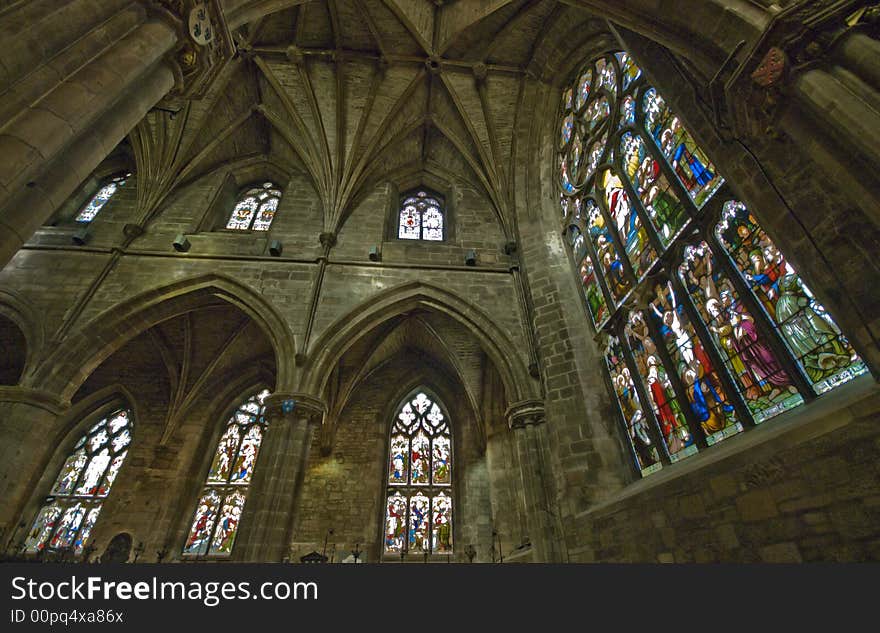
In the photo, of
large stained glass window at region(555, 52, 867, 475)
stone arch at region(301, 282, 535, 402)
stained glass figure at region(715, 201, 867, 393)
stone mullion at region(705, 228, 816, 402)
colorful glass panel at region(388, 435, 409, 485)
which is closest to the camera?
stained glass figure at region(715, 201, 867, 393)

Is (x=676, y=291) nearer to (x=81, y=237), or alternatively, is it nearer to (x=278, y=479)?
(x=278, y=479)

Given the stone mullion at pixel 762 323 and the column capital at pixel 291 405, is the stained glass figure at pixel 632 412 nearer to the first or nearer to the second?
the stone mullion at pixel 762 323

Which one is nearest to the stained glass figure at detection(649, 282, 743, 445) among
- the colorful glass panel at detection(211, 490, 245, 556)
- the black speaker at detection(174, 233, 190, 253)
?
the black speaker at detection(174, 233, 190, 253)

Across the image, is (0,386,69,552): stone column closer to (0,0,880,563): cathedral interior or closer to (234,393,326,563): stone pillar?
(0,0,880,563): cathedral interior

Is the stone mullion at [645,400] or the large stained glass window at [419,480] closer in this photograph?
the stone mullion at [645,400]

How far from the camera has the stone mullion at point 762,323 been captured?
10.8ft

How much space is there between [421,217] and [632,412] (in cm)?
681

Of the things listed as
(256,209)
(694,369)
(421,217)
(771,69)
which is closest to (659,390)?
(694,369)

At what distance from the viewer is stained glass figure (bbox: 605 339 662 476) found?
512 cm

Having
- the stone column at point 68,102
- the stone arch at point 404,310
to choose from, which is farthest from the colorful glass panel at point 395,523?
the stone column at point 68,102

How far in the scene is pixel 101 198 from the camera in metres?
9.06

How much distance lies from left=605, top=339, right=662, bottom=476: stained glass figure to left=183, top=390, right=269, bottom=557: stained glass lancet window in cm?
694

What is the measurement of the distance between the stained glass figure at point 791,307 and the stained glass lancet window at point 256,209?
8.56 metres

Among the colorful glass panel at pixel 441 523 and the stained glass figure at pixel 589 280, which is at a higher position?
the stained glass figure at pixel 589 280
